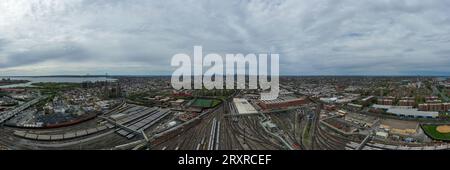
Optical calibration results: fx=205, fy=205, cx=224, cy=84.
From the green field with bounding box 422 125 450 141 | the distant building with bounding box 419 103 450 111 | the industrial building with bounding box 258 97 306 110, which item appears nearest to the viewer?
the green field with bounding box 422 125 450 141

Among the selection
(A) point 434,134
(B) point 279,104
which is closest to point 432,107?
(A) point 434,134

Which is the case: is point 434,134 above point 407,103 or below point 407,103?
below

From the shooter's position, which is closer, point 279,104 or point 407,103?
point 407,103

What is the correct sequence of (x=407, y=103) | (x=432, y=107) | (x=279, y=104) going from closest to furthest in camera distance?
(x=432, y=107) → (x=407, y=103) → (x=279, y=104)

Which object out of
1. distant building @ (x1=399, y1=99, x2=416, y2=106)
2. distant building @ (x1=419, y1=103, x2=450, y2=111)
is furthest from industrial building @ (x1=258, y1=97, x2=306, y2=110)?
distant building @ (x1=419, y1=103, x2=450, y2=111)

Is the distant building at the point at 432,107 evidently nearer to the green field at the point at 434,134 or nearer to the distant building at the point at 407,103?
the distant building at the point at 407,103

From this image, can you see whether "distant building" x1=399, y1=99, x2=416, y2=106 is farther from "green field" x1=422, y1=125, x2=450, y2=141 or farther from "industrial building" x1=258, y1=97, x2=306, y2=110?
"industrial building" x1=258, y1=97, x2=306, y2=110

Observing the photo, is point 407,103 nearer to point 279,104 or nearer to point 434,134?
point 434,134
